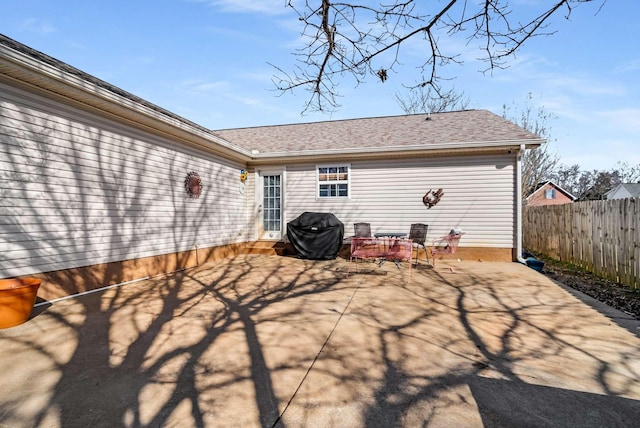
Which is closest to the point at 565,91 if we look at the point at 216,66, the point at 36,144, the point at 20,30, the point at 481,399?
the point at 216,66

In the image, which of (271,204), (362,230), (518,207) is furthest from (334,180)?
(518,207)

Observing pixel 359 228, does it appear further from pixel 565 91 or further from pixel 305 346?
pixel 565 91

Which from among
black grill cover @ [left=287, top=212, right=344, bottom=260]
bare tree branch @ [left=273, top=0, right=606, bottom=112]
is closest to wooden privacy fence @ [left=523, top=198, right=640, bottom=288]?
bare tree branch @ [left=273, top=0, right=606, bottom=112]

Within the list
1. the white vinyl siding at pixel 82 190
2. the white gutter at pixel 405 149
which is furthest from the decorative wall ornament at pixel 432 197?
the white vinyl siding at pixel 82 190

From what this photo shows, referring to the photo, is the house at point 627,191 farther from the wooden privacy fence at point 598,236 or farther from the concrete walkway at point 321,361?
the concrete walkway at point 321,361

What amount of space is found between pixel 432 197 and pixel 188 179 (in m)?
6.06

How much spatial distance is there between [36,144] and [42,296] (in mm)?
2071

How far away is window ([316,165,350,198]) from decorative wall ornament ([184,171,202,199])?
3343mm

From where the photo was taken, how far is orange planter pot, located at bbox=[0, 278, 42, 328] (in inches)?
140

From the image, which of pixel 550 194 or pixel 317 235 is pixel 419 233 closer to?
pixel 317 235

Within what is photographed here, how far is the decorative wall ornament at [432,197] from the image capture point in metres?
8.58

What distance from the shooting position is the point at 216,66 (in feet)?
20.8

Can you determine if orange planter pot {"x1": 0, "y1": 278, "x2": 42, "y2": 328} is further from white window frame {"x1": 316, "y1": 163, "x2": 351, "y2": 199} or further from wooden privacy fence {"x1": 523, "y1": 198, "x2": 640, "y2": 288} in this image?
wooden privacy fence {"x1": 523, "y1": 198, "x2": 640, "y2": 288}

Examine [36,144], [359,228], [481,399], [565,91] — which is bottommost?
[481,399]
